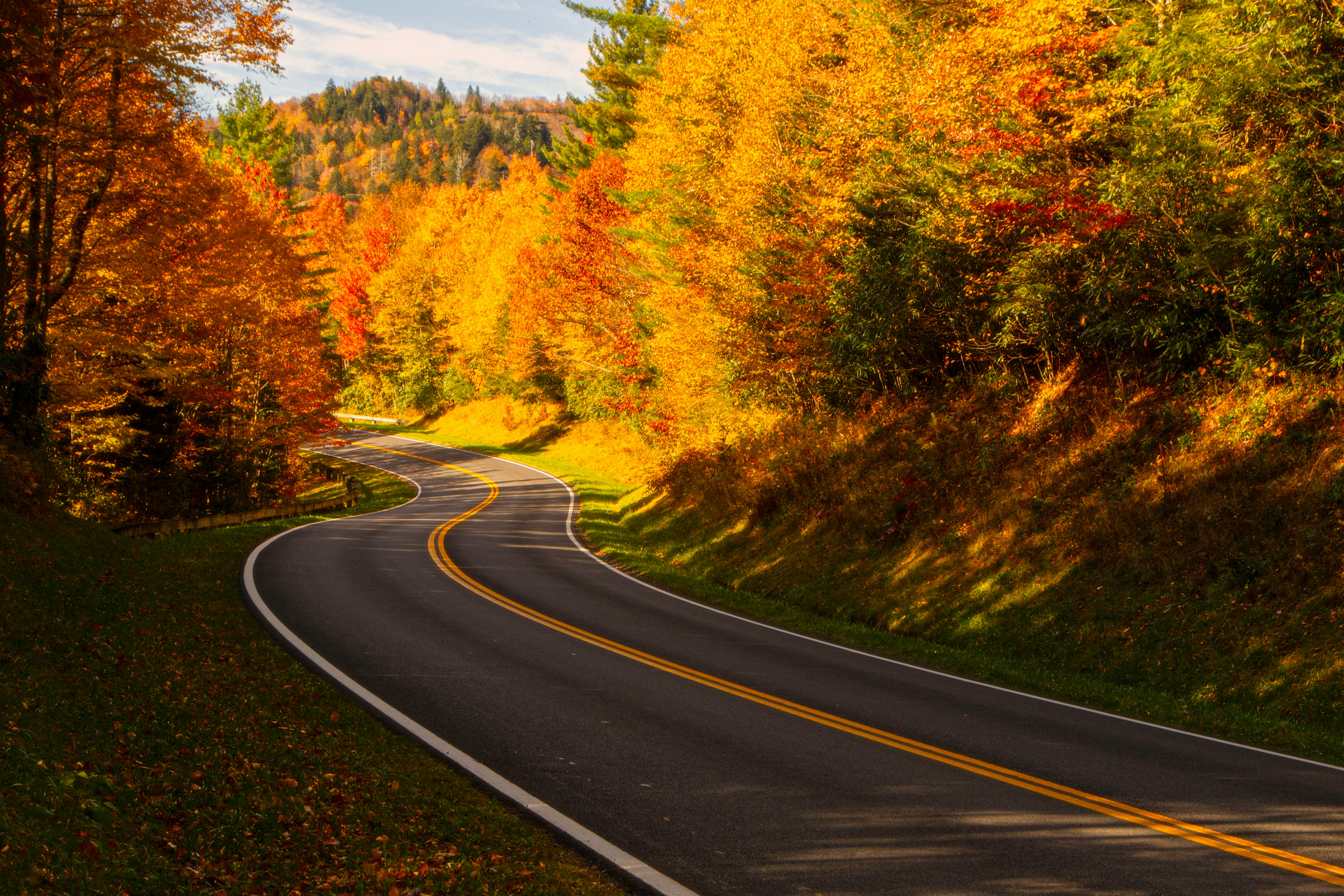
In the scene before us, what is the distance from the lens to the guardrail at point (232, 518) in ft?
65.0

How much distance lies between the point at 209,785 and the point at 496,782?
2171 millimetres

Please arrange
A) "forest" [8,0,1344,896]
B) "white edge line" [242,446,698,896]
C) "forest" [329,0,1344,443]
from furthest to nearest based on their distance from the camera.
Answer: "forest" [329,0,1344,443], "forest" [8,0,1344,896], "white edge line" [242,446,698,896]

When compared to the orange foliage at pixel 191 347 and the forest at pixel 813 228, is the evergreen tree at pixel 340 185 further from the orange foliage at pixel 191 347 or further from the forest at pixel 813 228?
the forest at pixel 813 228

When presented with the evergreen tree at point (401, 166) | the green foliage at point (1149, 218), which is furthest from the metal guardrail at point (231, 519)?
the evergreen tree at point (401, 166)

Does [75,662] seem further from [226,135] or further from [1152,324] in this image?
[226,135]

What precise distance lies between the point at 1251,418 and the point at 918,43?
10313 millimetres

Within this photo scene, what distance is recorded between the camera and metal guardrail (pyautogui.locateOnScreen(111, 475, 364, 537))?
64.9 ft

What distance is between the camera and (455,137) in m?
198

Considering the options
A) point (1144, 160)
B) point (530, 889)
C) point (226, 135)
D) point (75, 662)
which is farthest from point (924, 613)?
point (226, 135)

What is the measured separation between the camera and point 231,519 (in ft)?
77.9

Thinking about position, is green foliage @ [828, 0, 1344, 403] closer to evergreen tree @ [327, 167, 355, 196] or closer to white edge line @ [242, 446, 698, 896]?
white edge line @ [242, 446, 698, 896]

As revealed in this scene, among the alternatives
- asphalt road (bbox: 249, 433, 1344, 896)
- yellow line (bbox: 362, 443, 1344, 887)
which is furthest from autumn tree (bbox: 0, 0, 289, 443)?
yellow line (bbox: 362, 443, 1344, 887)

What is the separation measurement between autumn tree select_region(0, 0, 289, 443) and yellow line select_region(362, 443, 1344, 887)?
1012 cm

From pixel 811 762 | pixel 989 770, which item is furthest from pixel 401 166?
pixel 989 770
